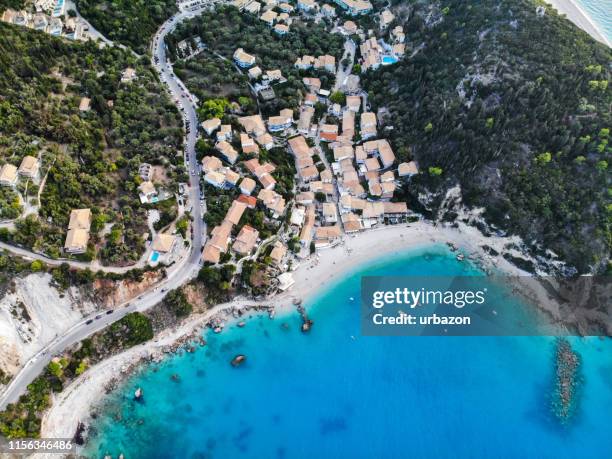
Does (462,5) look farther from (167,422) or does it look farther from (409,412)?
(167,422)

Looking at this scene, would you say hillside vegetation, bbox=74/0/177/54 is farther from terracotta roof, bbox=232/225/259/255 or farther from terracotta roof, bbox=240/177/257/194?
terracotta roof, bbox=232/225/259/255

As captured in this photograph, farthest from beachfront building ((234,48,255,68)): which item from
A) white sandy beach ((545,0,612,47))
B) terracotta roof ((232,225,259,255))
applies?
white sandy beach ((545,0,612,47))

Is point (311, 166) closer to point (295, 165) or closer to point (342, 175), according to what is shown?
point (295, 165)

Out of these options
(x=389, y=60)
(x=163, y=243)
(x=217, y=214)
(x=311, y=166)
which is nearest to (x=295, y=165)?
(x=311, y=166)

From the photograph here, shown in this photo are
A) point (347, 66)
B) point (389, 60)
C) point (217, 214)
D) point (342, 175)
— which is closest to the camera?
point (217, 214)

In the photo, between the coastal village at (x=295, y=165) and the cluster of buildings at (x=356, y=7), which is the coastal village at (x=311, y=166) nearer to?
the coastal village at (x=295, y=165)
